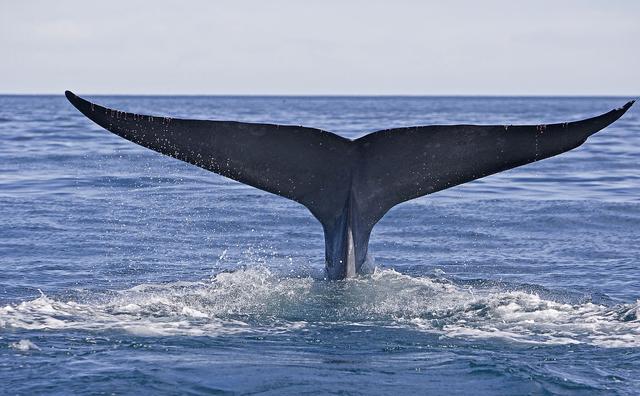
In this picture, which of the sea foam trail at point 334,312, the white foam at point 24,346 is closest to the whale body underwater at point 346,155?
the sea foam trail at point 334,312

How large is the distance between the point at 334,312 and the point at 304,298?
0.52m

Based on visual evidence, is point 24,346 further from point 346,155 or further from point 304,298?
point 346,155

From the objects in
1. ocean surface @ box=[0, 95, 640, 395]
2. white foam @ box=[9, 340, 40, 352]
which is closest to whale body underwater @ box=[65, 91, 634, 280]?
ocean surface @ box=[0, 95, 640, 395]

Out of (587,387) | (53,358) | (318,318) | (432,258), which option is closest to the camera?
(587,387)

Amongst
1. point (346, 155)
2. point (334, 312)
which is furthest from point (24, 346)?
point (346, 155)

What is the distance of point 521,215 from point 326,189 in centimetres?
735

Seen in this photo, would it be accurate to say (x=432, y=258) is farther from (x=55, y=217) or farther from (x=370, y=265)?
(x=55, y=217)

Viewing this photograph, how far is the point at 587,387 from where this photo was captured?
6035mm

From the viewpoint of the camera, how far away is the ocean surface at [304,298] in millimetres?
6266

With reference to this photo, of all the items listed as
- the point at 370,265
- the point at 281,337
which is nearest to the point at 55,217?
the point at 370,265

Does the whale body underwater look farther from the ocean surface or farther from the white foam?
the white foam

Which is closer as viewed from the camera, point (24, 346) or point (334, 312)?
point (24, 346)

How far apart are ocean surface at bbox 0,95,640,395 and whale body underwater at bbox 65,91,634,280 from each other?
0.68 meters

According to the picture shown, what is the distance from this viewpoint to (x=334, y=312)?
782cm
